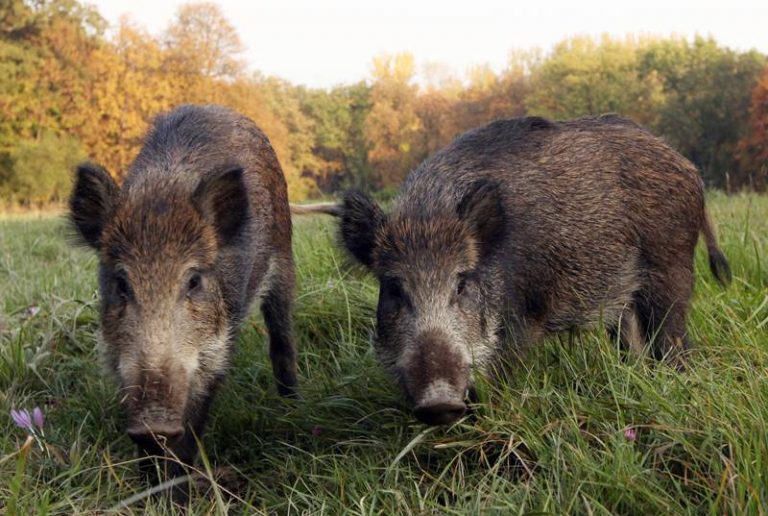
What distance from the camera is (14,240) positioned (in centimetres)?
971

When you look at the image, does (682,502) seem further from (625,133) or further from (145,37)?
(145,37)

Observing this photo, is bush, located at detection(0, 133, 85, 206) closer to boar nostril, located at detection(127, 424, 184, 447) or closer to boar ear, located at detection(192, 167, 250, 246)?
boar ear, located at detection(192, 167, 250, 246)

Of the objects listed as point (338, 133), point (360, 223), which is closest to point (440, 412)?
point (360, 223)

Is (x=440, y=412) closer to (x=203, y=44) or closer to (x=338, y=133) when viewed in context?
(x=203, y=44)

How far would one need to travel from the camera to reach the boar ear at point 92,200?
321 centimetres

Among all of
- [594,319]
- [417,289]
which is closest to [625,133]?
[594,319]

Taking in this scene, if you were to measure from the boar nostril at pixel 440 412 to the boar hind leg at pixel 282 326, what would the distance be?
1.37 m

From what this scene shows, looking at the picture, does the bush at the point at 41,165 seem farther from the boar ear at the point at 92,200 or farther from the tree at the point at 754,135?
the boar ear at the point at 92,200

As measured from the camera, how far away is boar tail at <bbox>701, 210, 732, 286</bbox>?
413 centimetres

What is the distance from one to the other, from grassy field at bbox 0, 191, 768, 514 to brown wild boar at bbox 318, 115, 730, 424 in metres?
0.19

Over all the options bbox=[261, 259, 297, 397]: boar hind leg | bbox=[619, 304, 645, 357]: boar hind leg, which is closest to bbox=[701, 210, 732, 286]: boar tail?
bbox=[619, 304, 645, 357]: boar hind leg

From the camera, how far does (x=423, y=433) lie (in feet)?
8.94

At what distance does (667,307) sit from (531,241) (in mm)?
726

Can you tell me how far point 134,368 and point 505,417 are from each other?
1280mm
